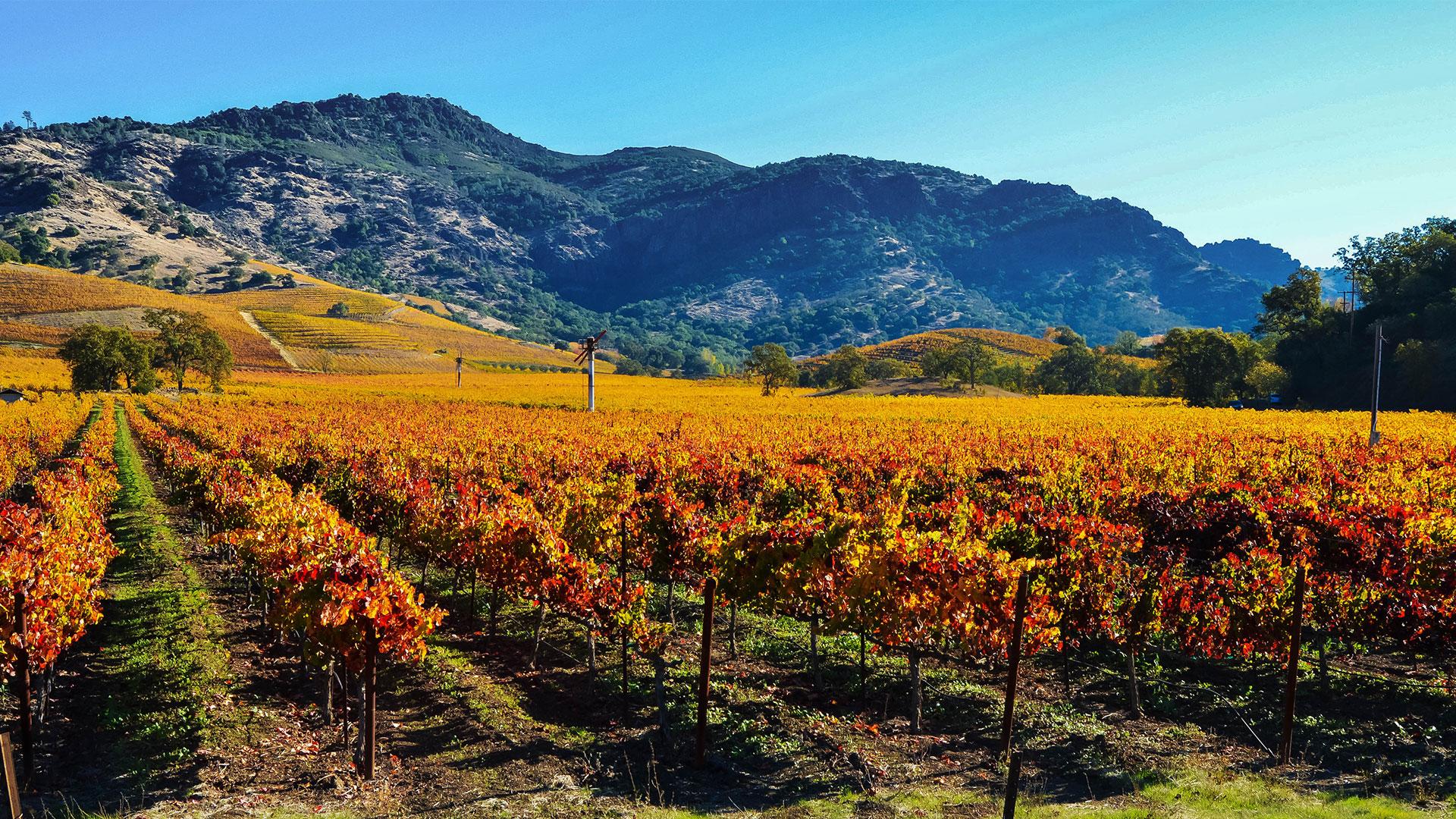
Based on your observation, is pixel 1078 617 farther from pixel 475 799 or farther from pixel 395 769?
pixel 395 769

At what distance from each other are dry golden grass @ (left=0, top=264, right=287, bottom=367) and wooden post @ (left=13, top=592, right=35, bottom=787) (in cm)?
15185

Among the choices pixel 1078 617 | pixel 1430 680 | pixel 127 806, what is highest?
pixel 1078 617

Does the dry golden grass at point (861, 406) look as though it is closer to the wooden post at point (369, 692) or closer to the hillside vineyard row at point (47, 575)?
the hillside vineyard row at point (47, 575)

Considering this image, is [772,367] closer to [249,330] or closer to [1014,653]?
[1014,653]

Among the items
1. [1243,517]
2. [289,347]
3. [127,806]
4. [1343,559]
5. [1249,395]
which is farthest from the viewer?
[289,347]

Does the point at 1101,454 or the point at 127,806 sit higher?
the point at 1101,454

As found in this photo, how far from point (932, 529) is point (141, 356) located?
4461 inches

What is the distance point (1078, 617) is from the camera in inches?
559

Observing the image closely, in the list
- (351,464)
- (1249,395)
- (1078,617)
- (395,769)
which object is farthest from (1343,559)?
(1249,395)

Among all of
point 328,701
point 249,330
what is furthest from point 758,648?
point 249,330

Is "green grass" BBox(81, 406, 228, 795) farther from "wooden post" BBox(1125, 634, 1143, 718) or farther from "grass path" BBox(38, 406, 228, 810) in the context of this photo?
"wooden post" BBox(1125, 634, 1143, 718)

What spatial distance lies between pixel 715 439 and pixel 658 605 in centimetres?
1872


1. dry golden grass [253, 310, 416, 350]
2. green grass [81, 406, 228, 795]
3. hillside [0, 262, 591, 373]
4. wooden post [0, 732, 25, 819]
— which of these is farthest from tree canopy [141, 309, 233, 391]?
wooden post [0, 732, 25, 819]

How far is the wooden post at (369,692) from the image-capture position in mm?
11023
